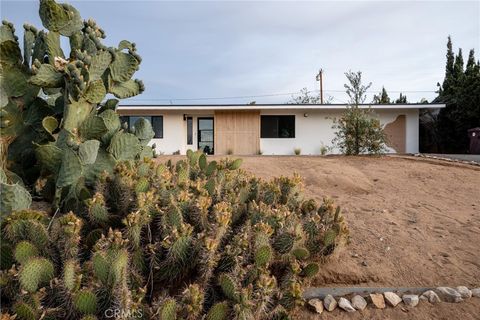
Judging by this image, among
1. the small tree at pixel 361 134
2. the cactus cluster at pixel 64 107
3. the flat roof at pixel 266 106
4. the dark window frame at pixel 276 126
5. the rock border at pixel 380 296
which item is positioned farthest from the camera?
the dark window frame at pixel 276 126

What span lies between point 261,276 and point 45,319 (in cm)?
134

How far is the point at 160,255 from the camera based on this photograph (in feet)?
9.18

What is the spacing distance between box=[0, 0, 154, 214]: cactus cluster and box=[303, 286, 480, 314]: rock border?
2.25m

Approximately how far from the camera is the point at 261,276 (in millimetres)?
2551

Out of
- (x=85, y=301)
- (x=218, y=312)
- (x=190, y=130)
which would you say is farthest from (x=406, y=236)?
(x=190, y=130)

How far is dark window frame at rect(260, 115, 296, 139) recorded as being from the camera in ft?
68.1

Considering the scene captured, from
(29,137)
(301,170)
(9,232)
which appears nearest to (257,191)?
(9,232)

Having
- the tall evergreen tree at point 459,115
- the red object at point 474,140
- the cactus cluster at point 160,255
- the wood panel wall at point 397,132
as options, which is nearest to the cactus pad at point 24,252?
the cactus cluster at point 160,255

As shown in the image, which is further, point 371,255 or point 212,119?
point 212,119

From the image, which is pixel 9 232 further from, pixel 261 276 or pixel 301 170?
pixel 301 170

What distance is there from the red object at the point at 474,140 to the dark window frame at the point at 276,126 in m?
10.4

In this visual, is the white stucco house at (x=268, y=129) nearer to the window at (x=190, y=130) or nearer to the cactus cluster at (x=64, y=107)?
the window at (x=190, y=130)

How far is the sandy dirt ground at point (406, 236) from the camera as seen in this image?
325 centimetres

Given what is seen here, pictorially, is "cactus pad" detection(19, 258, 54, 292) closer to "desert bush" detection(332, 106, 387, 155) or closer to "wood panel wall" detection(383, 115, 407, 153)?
"desert bush" detection(332, 106, 387, 155)
